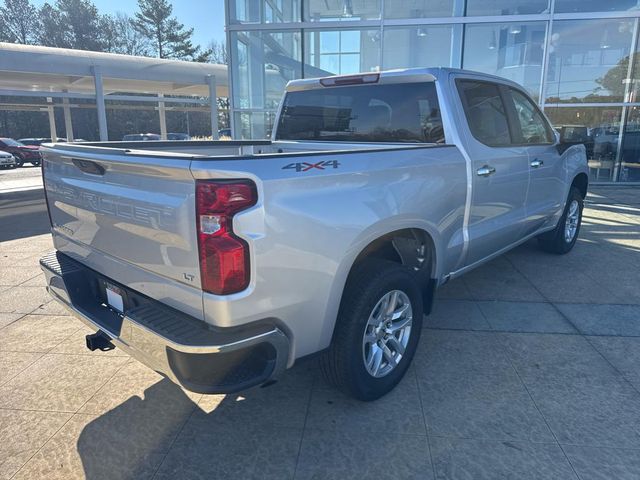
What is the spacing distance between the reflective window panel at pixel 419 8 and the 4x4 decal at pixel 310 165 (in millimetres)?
10599

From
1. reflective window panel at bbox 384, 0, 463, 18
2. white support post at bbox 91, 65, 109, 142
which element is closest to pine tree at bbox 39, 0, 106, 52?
white support post at bbox 91, 65, 109, 142

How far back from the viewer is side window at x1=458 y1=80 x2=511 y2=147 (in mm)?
3695

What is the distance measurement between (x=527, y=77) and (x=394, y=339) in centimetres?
1114

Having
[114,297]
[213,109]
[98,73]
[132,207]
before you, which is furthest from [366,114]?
[98,73]

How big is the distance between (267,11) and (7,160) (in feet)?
53.9

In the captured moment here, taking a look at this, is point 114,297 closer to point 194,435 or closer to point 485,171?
point 194,435

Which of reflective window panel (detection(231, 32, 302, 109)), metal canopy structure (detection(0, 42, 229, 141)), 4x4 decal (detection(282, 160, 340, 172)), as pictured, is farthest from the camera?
metal canopy structure (detection(0, 42, 229, 141))

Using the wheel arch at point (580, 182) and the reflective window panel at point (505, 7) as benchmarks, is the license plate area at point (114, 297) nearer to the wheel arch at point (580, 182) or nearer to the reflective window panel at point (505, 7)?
the wheel arch at point (580, 182)

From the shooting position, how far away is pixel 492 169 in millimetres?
3729

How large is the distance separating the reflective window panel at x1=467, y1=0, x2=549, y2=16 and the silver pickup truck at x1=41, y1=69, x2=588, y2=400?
28.4ft

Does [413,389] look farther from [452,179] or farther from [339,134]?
[339,134]

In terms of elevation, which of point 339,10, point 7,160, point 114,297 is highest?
point 339,10

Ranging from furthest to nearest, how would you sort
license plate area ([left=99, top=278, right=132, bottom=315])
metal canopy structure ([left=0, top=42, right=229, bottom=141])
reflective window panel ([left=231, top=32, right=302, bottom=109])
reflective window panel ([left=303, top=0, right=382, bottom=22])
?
metal canopy structure ([left=0, top=42, right=229, bottom=141])
reflective window panel ([left=231, top=32, right=302, bottom=109])
reflective window panel ([left=303, top=0, right=382, bottom=22])
license plate area ([left=99, top=278, right=132, bottom=315])

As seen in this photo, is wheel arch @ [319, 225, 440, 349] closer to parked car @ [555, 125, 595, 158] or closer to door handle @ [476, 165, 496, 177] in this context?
door handle @ [476, 165, 496, 177]
